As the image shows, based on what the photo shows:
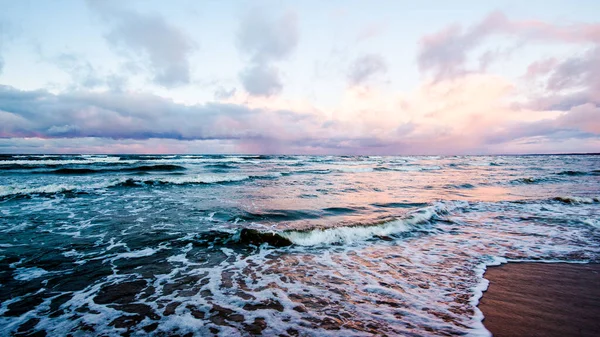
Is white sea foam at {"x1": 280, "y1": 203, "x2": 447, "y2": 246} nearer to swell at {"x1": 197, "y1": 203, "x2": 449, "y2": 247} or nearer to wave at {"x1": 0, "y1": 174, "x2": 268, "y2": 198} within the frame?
swell at {"x1": 197, "y1": 203, "x2": 449, "y2": 247}

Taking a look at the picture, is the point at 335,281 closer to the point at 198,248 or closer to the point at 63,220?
the point at 198,248

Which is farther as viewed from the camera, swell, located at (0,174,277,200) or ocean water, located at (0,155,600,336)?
swell, located at (0,174,277,200)

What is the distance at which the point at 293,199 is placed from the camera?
40.9ft

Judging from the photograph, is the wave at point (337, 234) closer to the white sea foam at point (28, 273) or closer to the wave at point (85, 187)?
the white sea foam at point (28, 273)

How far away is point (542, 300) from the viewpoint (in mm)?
3961

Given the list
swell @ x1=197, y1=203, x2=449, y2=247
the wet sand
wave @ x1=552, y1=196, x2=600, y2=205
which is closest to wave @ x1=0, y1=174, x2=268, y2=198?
swell @ x1=197, y1=203, x2=449, y2=247

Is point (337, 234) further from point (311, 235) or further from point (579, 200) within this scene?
point (579, 200)

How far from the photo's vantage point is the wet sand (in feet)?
10.7

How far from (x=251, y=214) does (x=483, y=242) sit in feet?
22.3

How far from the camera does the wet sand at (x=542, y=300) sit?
3271mm

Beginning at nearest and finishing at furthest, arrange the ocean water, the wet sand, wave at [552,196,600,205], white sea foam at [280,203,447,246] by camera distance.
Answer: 1. the wet sand
2. the ocean water
3. white sea foam at [280,203,447,246]
4. wave at [552,196,600,205]

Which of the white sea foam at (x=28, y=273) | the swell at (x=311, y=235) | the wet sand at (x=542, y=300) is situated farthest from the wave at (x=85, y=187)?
the wet sand at (x=542, y=300)

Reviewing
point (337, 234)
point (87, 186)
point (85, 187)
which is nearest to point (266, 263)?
point (337, 234)

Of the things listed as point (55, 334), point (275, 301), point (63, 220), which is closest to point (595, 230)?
point (275, 301)
